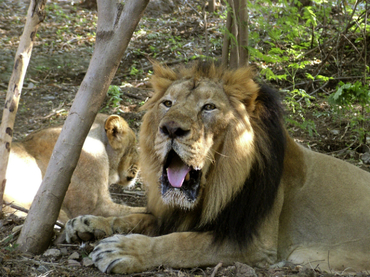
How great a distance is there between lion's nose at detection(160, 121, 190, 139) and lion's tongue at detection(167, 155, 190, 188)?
0.90ft

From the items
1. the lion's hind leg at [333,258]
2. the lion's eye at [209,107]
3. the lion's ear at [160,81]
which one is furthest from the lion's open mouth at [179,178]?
the lion's hind leg at [333,258]

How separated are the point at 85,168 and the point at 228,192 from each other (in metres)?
2.29

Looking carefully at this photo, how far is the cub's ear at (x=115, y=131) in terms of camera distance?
525 cm

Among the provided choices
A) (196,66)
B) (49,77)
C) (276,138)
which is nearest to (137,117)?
(49,77)

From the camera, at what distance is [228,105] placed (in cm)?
318

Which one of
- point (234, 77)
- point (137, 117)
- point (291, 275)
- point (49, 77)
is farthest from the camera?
point (49, 77)

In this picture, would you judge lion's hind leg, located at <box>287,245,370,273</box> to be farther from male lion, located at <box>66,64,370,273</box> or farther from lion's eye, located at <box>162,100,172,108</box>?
lion's eye, located at <box>162,100,172,108</box>

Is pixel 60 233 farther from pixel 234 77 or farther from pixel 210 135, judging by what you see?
pixel 234 77

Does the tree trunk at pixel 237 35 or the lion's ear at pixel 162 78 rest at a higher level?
the tree trunk at pixel 237 35

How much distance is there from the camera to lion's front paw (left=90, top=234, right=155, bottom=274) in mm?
2787

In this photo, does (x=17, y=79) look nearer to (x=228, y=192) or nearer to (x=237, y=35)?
(x=228, y=192)

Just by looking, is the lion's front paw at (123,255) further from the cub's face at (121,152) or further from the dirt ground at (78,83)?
the cub's face at (121,152)

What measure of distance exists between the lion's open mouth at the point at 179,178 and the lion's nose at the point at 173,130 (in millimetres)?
197

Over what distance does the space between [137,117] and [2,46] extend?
4.76 meters
